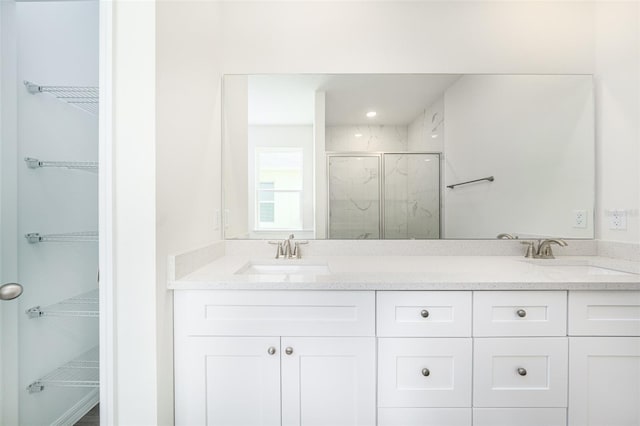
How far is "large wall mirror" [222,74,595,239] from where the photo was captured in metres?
1.73

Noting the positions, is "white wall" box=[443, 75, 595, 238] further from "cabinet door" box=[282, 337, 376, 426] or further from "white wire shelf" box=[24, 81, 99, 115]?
"white wire shelf" box=[24, 81, 99, 115]

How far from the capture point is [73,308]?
4.90ft

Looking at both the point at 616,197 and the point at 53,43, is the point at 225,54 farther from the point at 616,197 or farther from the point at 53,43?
the point at 616,197

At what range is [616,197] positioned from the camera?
1611mm

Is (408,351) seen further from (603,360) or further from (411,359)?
(603,360)

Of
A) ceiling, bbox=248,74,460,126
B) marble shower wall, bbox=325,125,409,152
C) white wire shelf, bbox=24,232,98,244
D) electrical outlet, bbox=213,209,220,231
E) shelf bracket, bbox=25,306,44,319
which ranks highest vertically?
ceiling, bbox=248,74,460,126

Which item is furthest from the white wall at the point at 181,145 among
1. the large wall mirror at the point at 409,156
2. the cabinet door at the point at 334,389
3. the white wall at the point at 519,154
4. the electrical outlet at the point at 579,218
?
the electrical outlet at the point at 579,218

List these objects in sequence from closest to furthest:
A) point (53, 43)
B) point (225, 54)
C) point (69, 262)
Result: 1. point (53, 43)
2. point (69, 262)
3. point (225, 54)

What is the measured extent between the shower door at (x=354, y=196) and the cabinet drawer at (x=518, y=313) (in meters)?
0.74

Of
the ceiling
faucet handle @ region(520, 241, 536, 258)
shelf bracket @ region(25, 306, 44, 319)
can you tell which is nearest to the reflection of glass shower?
the ceiling

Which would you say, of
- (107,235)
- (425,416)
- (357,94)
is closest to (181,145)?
(107,235)

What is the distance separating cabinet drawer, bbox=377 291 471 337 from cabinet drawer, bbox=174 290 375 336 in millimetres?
60

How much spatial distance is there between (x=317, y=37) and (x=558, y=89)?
148 centimetres

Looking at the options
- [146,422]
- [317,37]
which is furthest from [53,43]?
[146,422]
